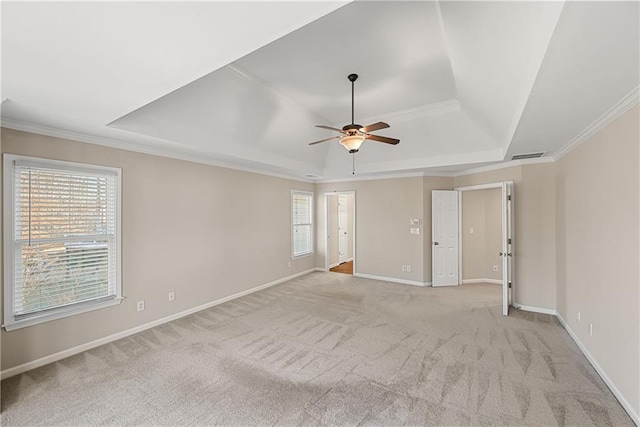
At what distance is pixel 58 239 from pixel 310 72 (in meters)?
3.27

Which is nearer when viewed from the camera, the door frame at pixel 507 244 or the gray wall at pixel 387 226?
the door frame at pixel 507 244

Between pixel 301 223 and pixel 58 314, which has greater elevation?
pixel 301 223

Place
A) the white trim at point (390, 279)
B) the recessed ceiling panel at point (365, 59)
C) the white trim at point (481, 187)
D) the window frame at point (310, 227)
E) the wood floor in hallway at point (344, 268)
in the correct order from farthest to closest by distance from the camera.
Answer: the wood floor in hallway at point (344, 268) < the window frame at point (310, 227) < the white trim at point (390, 279) < the white trim at point (481, 187) < the recessed ceiling panel at point (365, 59)

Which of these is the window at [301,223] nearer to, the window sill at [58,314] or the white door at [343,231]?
the white door at [343,231]

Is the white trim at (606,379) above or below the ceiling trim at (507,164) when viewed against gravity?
below

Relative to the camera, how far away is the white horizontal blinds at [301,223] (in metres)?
6.49

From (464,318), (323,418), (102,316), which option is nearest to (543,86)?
(323,418)

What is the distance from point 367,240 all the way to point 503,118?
385cm


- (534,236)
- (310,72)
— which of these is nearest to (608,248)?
(534,236)

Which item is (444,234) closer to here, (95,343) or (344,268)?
(344,268)

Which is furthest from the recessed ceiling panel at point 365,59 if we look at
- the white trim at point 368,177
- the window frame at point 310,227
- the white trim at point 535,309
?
the white trim at point 535,309

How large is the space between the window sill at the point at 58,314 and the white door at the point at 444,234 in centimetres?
544

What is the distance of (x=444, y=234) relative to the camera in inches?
223

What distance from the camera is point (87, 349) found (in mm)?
3055
